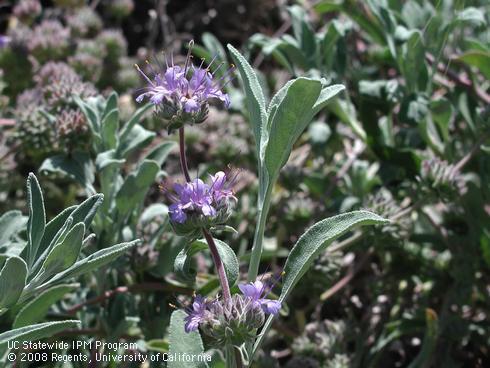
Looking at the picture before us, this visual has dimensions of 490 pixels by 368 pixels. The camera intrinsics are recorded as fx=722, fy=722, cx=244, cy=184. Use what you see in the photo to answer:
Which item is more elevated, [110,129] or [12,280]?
[110,129]

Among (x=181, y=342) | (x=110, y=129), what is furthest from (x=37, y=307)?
(x=110, y=129)

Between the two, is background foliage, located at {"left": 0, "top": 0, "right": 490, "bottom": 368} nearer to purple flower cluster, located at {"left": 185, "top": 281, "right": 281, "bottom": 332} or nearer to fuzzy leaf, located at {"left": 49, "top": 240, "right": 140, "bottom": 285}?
fuzzy leaf, located at {"left": 49, "top": 240, "right": 140, "bottom": 285}

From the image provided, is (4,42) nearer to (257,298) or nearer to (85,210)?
(85,210)

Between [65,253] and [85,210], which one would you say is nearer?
[65,253]

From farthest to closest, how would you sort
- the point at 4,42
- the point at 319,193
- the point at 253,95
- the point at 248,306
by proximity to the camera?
1. the point at 4,42
2. the point at 319,193
3. the point at 253,95
4. the point at 248,306

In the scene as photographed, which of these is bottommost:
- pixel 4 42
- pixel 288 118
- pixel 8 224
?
pixel 8 224

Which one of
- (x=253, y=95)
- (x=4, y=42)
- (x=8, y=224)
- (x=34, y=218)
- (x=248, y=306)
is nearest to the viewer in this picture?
(x=248, y=306)

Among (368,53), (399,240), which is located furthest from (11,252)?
(368,53)

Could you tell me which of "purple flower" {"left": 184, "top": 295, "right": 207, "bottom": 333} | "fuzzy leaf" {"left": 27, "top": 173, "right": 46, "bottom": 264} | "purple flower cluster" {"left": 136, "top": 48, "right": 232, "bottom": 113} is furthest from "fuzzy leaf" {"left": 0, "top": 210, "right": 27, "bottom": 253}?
"purple flower" {"left": 184, "top": 295, "right": 207, "bottom": 333}
